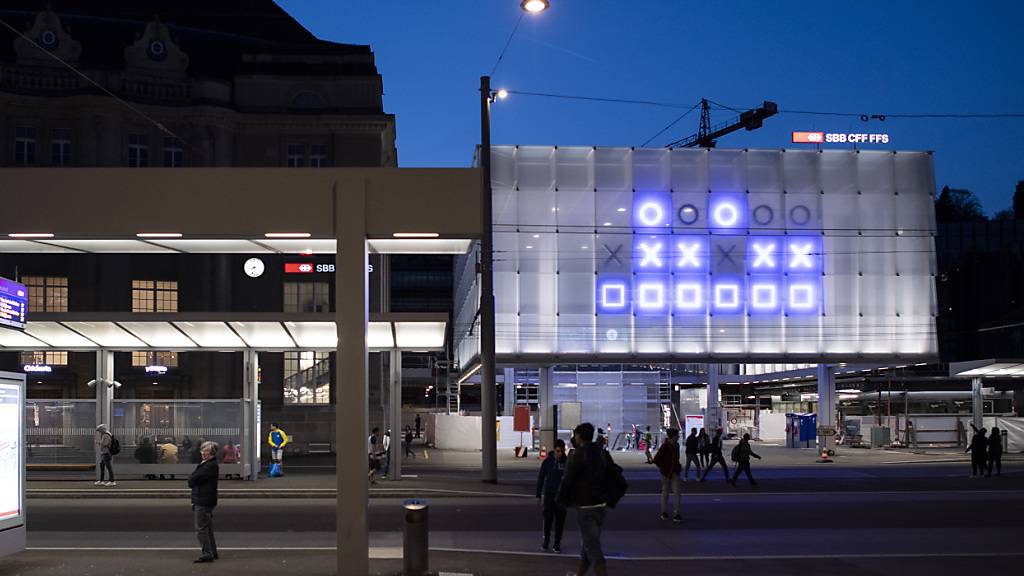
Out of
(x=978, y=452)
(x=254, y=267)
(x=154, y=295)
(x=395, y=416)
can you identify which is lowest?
(x=978, y=452)

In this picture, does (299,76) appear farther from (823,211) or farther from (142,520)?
(142,520)

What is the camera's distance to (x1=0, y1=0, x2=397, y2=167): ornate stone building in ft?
160

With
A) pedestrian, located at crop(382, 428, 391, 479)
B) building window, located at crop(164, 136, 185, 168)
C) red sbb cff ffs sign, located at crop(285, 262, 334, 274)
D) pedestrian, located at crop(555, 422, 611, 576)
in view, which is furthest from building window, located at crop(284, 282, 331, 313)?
pedestrian, located at crop(555, 422, 611, 576)

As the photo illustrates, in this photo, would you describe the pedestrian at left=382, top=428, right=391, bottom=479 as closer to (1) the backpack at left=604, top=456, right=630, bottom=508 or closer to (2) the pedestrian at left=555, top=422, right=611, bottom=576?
(1) the backpack at left=604, top=456, right=630, bottom=508

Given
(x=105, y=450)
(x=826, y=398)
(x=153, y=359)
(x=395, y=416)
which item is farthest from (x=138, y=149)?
(x=826, y=398)

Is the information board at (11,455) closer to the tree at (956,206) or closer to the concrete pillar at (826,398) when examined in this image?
the concrete pillar at (826,398)

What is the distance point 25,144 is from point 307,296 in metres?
14.7

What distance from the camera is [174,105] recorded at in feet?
164

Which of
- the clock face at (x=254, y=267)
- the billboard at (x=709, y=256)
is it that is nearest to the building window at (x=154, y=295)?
the clock face at (x=254, y=267)

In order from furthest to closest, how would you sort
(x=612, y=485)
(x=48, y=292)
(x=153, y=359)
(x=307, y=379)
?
(x=307, y=379)
(x=153, y=359)
(x=48, y=292)
(x=612, y=485)

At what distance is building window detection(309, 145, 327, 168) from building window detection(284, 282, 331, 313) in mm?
5811

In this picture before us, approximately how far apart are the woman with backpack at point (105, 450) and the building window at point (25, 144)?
25761 millimetres

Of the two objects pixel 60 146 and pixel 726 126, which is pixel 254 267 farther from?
pixel 726 126

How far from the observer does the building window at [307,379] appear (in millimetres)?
50000
